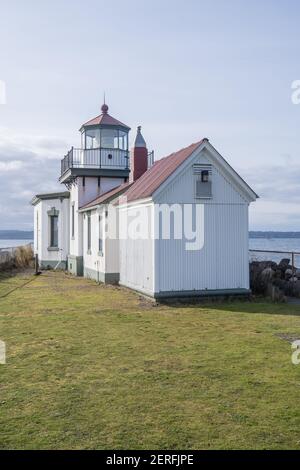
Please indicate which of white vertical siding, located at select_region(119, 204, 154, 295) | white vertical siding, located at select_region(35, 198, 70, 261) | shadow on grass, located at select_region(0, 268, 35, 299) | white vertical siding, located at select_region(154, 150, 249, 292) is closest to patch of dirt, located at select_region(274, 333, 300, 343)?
white vertical siding, located at select_region(154, 150, 249, 292)

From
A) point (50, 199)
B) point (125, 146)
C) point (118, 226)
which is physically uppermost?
point (125, 146)

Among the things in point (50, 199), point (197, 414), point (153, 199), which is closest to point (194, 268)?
point (153, 199)

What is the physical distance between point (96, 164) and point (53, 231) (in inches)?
230

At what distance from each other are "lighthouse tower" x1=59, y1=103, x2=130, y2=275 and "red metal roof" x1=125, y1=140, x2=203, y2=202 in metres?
6.72

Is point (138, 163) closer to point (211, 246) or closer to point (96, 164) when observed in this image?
point (96, 164)

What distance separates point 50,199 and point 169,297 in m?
16.4

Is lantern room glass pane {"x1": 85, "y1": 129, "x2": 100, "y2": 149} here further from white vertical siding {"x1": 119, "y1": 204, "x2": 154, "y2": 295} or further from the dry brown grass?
the dry brown grass

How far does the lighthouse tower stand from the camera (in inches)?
1005

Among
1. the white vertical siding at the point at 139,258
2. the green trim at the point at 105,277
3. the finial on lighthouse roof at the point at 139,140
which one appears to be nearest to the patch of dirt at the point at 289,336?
the white vertical siding at the point at 139,258

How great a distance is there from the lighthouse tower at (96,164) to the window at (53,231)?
3.29 metres

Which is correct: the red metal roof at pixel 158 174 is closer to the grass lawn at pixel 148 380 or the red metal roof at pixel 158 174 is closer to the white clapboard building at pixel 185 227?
the white clapboard building at pixel 185 227

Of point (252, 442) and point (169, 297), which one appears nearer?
point (252, 442)

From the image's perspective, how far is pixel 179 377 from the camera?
287 inches
